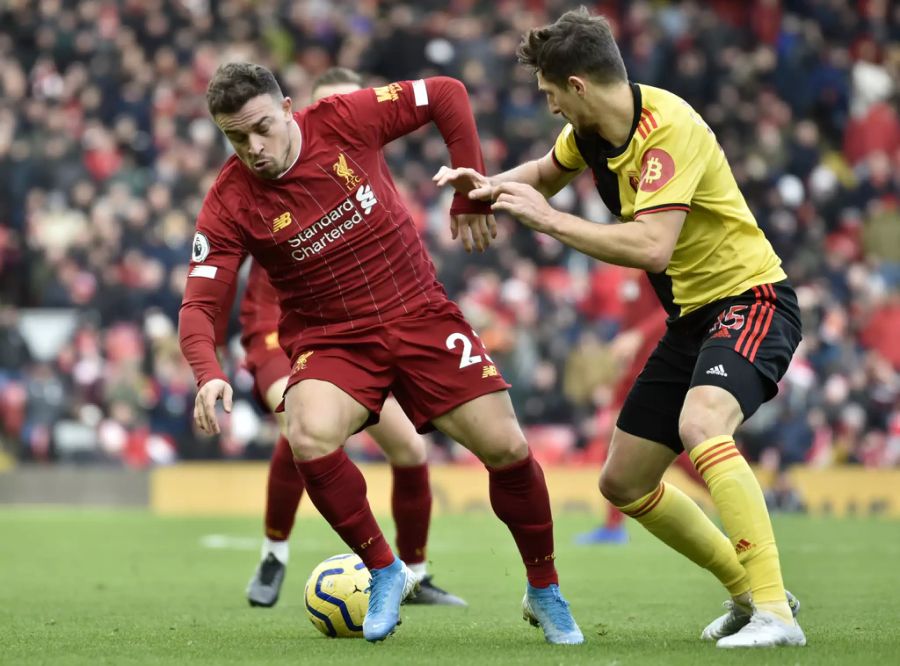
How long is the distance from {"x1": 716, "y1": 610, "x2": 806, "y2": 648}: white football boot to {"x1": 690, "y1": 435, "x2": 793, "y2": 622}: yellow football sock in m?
0.04

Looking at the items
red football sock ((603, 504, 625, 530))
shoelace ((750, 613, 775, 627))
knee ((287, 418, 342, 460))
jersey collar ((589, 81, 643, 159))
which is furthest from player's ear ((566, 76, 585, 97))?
red football sock ((603, 504, 625, 530))

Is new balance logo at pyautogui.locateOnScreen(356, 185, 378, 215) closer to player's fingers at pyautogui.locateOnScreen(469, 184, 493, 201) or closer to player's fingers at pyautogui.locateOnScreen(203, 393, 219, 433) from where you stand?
player's fingers at pyautogui.locateOnScreen(469, 184, 493, 201)

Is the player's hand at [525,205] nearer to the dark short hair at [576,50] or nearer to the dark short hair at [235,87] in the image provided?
the dark short hair at [576,50]

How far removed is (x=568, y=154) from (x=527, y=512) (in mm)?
1548

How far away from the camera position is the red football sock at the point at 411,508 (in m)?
8.42

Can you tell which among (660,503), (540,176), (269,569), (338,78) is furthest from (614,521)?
(540,176)

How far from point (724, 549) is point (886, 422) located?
12.6 m

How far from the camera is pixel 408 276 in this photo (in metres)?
6.93

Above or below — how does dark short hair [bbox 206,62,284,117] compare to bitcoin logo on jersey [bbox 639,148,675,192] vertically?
above

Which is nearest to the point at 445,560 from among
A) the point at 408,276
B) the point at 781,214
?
the point at 408,276

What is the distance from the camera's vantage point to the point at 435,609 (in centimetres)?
821

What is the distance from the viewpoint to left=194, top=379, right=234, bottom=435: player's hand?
20.1ft

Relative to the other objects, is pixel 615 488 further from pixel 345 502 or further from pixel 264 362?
pixel 264 362

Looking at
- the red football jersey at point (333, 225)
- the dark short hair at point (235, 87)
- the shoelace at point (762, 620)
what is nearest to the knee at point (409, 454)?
the red football jersey at point (333, 225)
